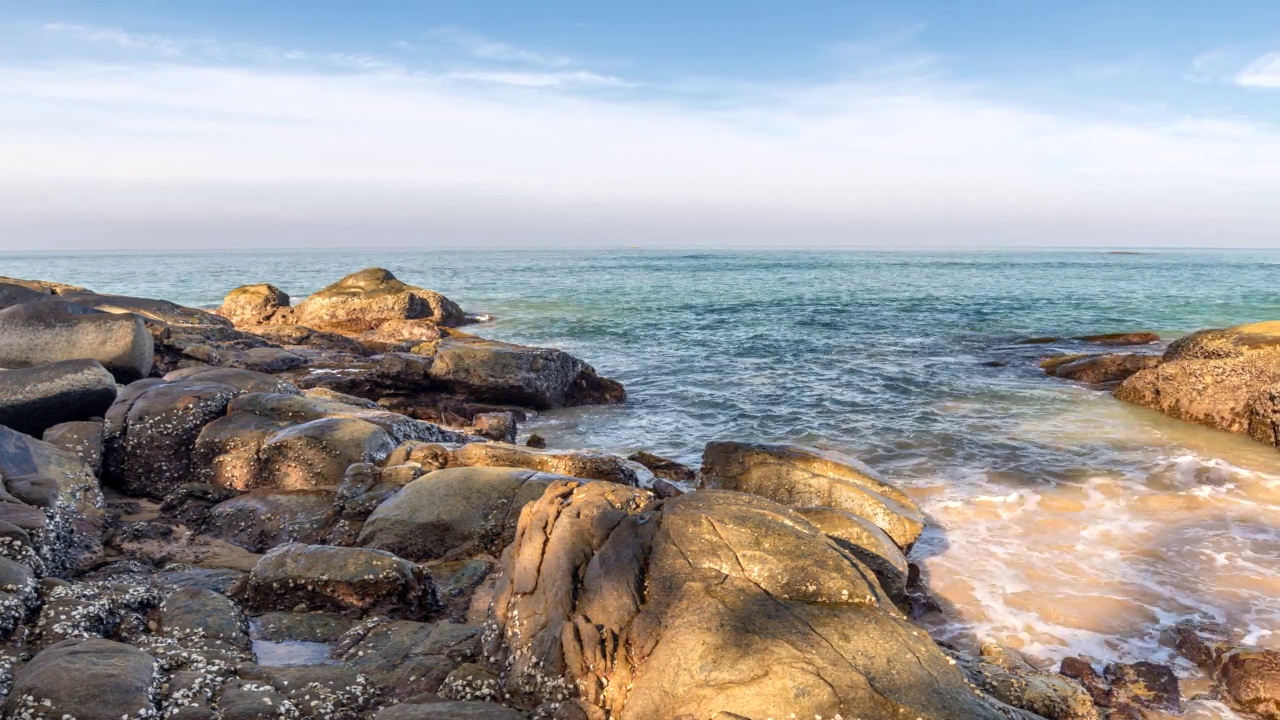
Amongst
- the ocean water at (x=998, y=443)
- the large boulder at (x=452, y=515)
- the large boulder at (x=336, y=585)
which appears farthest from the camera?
the ocean water at (x=998, y=443)

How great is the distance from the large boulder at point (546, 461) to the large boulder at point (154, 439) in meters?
3.71

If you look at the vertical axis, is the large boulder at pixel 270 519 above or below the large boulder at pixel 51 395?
below

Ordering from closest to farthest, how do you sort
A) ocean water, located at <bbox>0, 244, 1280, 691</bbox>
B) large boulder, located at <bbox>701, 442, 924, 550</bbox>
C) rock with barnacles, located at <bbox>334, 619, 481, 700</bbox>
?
rock with barnacles, located at <bbox>334, 619, 481, 700</bbox> → ocean water, located at <bbox>0, 244, 1280, 691</bbox> → large boulder, located at <bbox>701, 442, 924, 550</bbox>

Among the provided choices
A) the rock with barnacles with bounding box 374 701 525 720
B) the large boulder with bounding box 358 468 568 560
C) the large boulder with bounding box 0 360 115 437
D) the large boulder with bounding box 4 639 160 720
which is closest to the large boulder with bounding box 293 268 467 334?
the large boulder with bounding box 0 360 115 437

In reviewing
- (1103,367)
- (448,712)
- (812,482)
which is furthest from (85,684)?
(1103,367)

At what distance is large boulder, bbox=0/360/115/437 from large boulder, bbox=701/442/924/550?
8.93 meters

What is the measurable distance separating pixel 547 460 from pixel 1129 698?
665 centimetres

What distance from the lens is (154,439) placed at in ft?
32.4

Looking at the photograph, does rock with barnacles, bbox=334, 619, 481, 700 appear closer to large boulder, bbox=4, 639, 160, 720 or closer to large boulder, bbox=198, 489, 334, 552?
large boulder, bbox=4, 639, 160, 720

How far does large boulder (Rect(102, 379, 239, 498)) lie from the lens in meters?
9.76

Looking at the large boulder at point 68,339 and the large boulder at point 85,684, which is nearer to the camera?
the large boulder at point 85,684

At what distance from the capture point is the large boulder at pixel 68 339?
1280 centimetres

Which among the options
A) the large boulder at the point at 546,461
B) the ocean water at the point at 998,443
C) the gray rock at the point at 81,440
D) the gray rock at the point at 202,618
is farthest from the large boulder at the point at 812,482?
the gray rock at the point at 81,440

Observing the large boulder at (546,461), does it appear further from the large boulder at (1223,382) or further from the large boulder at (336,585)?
the large boulder at (1223,382)
